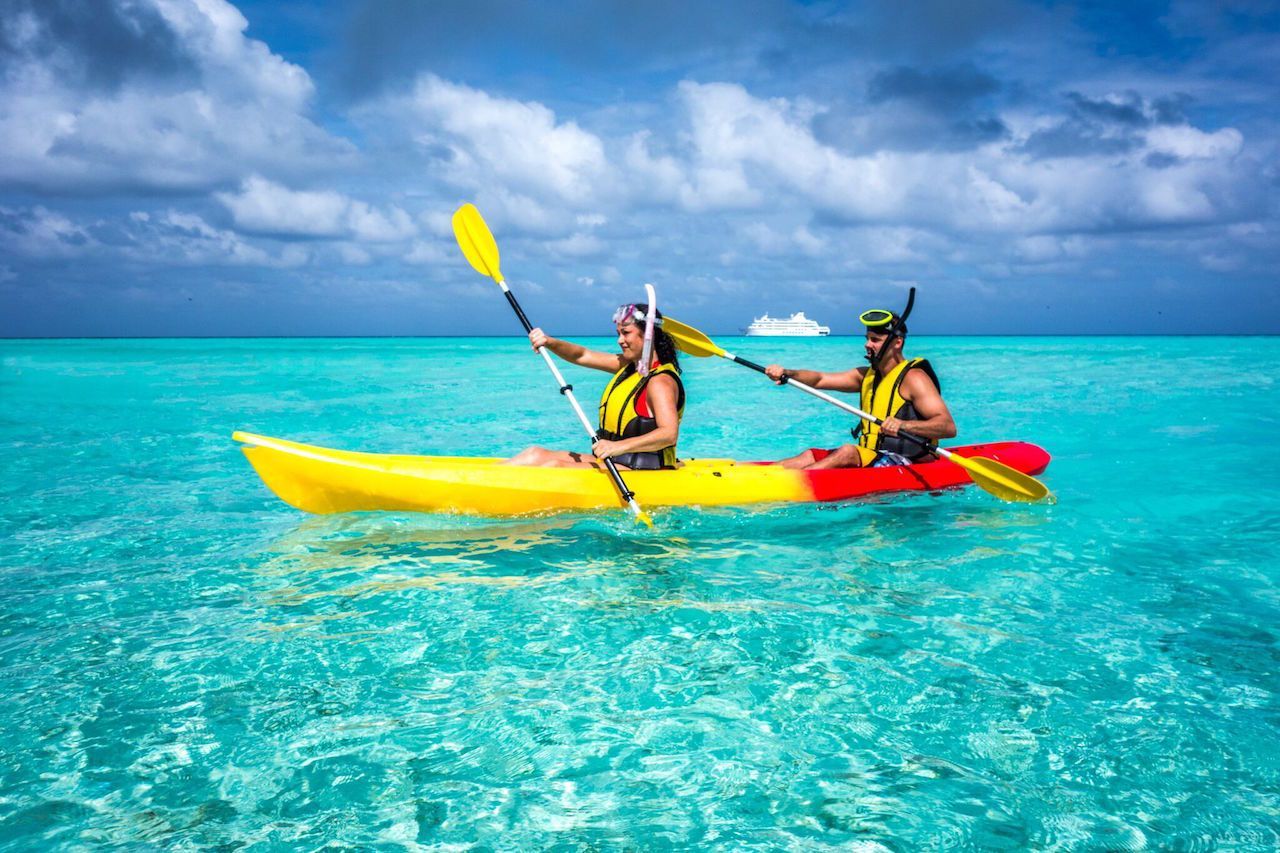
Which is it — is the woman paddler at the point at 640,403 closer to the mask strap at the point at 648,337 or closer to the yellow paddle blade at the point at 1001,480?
the mask strap at the point at 648,337

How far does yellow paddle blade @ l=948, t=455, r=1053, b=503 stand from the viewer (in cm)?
725

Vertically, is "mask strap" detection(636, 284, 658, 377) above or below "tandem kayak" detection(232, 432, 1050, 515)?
above

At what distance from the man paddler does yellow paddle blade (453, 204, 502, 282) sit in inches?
148

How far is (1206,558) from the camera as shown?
6.16 m

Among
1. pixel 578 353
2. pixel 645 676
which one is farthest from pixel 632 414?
pixel 645 676

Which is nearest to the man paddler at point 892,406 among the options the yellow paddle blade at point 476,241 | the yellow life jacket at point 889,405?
the yellow life jacket at point 889,405

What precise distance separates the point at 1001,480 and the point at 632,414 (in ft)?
10.8

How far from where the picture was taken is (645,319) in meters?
6.37

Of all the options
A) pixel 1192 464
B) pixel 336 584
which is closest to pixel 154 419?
pixel 336 584

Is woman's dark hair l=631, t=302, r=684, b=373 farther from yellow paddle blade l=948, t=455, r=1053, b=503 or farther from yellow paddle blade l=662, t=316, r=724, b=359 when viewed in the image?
yellow paddle blade l=948, t=455, r=1053, b=503

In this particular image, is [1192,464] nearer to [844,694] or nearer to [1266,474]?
[1266,474]

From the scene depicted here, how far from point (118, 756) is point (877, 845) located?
2.69m

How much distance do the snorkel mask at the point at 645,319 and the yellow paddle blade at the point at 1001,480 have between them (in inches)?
114

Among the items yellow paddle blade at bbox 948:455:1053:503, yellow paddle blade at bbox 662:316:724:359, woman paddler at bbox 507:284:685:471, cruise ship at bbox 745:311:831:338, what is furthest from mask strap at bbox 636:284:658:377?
cruise ship at bbox 745:311:831:338
